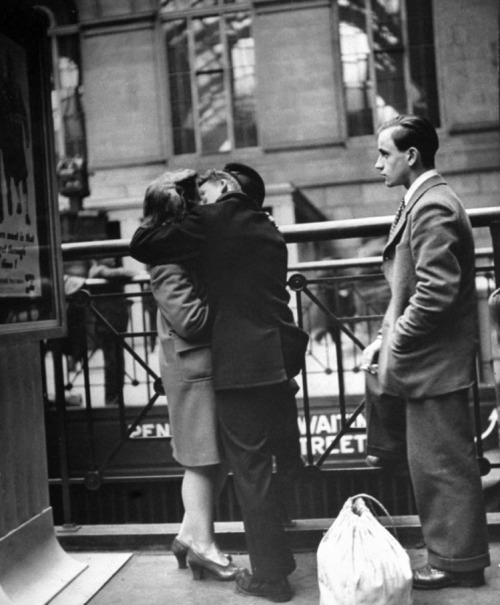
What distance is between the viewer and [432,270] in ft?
7.57

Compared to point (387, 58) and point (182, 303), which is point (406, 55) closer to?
point (387, 58)

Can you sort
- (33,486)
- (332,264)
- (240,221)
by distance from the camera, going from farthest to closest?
(332,264) < (33,486) < (240,221)

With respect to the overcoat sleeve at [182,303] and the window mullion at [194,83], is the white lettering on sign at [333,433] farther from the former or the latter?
the window mullion at [194,83]

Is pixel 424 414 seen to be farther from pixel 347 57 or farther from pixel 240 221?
pixel 347 57

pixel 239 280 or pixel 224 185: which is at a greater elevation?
pixel 224 185

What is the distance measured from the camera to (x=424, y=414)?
8.00 feet

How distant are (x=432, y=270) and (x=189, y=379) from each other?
2.99 feet

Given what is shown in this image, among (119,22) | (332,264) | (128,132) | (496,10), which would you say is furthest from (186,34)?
(332,264)

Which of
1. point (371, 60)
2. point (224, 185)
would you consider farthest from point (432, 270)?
point (371, 60)

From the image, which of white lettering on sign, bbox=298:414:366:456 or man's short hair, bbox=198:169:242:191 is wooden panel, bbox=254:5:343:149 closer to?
white lettering on sign, bbox=298:414:366:456

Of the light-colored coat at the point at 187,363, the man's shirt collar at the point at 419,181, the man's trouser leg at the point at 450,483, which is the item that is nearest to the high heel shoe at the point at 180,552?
the light-colored coat at the point at 187,363

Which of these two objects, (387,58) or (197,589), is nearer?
(197,589)

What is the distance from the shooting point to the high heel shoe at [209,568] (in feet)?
8.75

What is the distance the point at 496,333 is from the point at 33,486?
1.69m
